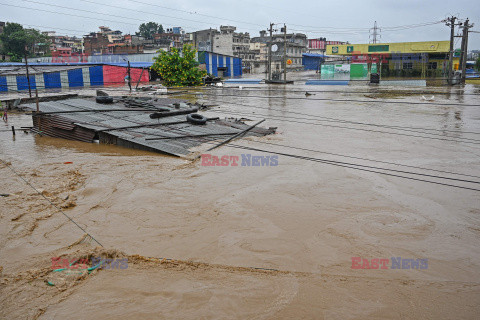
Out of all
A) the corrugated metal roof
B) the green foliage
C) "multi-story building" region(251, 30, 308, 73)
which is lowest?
the corrugated metal roof

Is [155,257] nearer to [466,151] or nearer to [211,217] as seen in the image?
[211,217]

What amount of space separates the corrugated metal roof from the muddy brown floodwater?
0.59m

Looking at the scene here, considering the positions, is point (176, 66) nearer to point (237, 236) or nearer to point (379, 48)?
point (237, 236)

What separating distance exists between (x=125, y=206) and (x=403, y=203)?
17.2 ft

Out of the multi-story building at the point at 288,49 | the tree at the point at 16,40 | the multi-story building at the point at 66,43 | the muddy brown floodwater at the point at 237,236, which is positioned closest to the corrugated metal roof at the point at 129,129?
the muddy brown floodwater at the point at 237,236

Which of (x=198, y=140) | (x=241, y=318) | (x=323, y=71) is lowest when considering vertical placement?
(x=241, y=318)

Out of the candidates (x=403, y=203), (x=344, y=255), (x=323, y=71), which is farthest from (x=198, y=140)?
(x=323, y=71)

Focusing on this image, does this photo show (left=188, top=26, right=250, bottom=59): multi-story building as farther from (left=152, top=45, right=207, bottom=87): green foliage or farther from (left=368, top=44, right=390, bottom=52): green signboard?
(left=152, top=45, right=207, bottom=87): green foliage

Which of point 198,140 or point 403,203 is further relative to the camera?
point 198,140

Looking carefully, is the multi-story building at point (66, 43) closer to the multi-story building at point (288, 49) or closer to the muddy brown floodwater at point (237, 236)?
the multi-story building at point (288, 49)

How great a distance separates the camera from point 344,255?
5.33m

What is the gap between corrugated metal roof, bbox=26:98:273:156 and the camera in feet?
36.8

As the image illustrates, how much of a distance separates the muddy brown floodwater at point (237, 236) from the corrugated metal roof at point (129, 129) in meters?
0.59

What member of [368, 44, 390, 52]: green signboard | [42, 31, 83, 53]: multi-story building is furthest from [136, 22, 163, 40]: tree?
[368, 44, 390, 52]: green signboard
